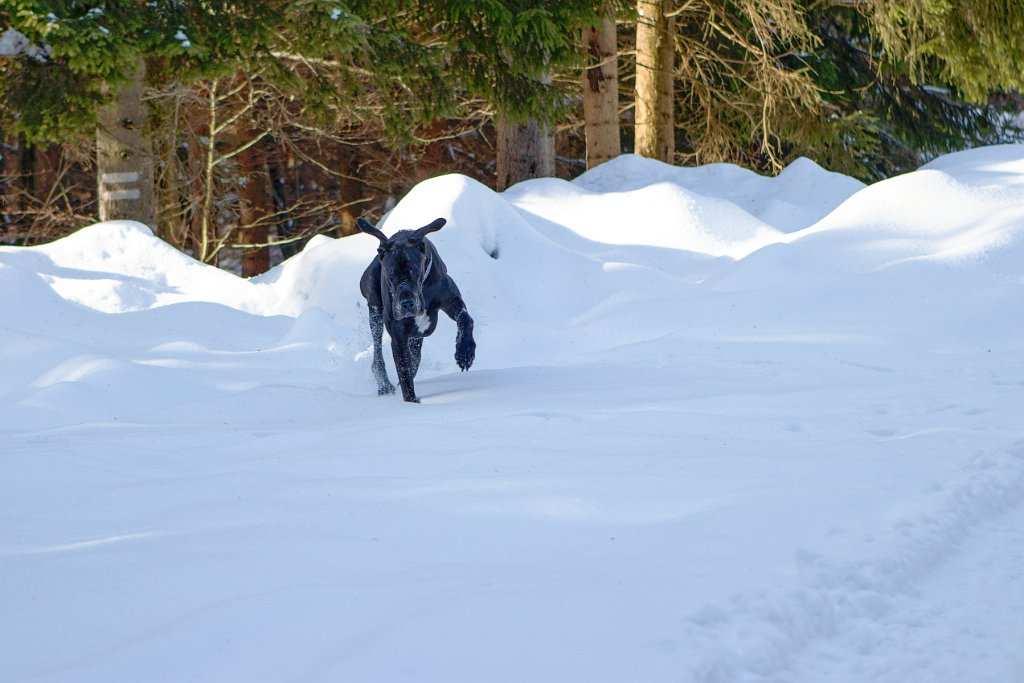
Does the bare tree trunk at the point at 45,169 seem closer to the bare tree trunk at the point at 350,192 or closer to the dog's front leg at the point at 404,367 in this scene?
the bare tree trunk at the point at 350,192

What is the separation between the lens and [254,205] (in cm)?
2711

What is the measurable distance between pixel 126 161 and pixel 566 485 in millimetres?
12358

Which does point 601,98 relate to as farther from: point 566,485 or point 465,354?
point 566,485

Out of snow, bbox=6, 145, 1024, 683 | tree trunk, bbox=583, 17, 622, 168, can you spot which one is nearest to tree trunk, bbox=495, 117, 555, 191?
tree trunk, bbox=583, 17, 622, 168

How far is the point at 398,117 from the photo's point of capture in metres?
15.4

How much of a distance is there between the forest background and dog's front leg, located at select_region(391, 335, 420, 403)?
638 centimetres

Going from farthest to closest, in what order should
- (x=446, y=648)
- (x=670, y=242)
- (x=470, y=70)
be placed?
1. (x=470, y=70)
2. (x=670, y=242)
3. (x=446, y=648)

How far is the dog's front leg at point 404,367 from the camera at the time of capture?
295 inches

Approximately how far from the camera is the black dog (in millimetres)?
7035

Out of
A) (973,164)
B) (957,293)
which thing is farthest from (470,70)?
(957,293)

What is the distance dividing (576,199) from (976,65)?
19.6 ft

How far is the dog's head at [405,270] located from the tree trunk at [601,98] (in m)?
12.7

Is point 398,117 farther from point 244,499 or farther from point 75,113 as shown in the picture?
point 244,499

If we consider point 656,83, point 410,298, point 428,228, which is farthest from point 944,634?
point 656,83
